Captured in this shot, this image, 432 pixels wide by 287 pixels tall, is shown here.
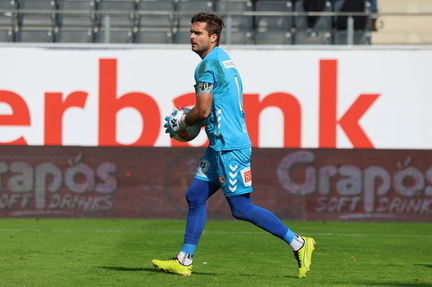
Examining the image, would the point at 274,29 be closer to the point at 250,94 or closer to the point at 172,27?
the point at 250,94

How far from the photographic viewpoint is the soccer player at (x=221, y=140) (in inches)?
273

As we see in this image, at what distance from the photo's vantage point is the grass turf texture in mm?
7000

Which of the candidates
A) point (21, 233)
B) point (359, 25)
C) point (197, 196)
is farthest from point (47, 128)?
point (197, 196)

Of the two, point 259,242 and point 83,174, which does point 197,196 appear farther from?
point 83,174

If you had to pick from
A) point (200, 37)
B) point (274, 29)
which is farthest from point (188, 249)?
point (274, 29)

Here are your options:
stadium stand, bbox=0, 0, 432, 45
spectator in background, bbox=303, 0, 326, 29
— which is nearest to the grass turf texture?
stadium stand, bbox=0, 0, 432, 45

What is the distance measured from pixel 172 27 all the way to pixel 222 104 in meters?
9.96

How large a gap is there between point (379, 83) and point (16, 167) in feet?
22.0

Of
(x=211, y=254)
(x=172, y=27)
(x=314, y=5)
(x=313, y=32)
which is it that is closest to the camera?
(x=211, y=254)

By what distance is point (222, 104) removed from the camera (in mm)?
6988

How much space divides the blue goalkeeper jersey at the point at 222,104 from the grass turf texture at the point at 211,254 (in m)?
1.12

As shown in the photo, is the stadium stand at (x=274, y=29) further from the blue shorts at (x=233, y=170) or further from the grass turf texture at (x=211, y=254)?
the blue shorts at (x=233, y=170)

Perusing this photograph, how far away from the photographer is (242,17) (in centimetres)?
1659

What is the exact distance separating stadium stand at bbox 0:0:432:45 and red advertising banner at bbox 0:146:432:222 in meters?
2.45
